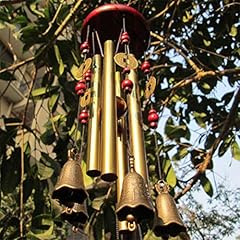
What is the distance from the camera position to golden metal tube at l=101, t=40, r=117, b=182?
1.05 m

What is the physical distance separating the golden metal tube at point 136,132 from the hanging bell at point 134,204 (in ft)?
0.26

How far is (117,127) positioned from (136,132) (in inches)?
1.8

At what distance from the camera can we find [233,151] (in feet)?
7.49

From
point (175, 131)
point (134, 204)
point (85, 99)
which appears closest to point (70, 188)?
point (134, 204)

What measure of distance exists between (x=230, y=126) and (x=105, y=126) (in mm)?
1105

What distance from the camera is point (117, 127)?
1.18 m

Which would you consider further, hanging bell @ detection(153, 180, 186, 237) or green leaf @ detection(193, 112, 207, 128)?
green leaf @ detection(193, 112, 207, 128)

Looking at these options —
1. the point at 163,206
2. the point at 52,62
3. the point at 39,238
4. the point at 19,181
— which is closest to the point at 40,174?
the point at 19,181

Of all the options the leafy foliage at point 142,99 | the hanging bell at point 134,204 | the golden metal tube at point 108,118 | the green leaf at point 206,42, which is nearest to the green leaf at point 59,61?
the leafy foliage at point 142,99

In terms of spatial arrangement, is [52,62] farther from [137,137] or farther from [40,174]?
[137,137]

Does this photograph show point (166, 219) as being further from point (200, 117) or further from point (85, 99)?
point (200, 117)

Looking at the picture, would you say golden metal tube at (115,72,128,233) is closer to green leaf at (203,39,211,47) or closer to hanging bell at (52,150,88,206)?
hanging bell at (52,150,88,206)

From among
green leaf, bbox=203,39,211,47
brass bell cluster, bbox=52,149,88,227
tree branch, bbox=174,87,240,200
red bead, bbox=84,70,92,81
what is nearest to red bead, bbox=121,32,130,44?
red bead, bbox=84,70,92,81

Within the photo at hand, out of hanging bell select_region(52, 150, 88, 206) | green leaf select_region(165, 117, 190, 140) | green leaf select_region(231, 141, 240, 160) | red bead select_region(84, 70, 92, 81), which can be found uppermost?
green leaf select_region(165, 117, 190, 140)
